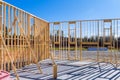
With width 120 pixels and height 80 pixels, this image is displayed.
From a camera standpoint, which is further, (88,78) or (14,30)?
(14,30)

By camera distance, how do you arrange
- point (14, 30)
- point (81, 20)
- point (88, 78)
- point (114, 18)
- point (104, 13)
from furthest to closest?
point (104, 13), point (81, 20), point (114, 18), point (14, 30), point (88, 78)

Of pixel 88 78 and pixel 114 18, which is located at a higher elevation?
pixel 114 18

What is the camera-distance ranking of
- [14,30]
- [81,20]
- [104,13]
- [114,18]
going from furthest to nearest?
[104,13] → [81,20] → [114,18] → [14,30]

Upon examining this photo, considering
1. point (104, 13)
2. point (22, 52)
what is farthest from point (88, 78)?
point (104, 13)

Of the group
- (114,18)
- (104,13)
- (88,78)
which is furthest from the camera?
(104,13)

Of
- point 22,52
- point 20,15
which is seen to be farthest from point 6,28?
point 22,52

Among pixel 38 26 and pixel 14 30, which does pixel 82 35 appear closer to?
pixel 38 26

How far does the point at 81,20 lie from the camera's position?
419 inches

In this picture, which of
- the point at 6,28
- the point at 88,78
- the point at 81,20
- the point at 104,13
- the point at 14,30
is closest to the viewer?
the point at 88,78

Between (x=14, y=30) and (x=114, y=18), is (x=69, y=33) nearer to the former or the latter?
(x=114, y=18)

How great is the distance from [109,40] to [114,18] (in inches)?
50.9

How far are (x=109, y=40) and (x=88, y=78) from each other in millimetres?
4699

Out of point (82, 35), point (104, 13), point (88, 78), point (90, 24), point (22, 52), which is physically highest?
point (104, 13)

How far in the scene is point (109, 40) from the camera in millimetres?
9922
